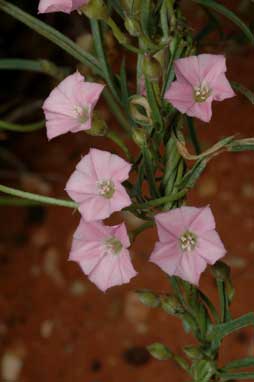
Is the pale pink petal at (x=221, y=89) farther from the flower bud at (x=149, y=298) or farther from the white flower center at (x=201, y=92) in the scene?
the flower bud at (x=149, y=298)

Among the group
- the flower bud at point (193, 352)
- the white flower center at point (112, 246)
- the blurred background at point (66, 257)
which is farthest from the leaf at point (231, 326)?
the blurred background at point (66, 257)

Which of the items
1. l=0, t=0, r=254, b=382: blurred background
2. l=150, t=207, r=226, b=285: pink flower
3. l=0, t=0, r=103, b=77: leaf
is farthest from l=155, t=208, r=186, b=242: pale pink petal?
l=0, t=0, r=254, b=382: blurred background

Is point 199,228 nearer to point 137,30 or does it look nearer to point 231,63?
point 137,30

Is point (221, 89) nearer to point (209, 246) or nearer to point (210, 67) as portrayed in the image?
point (210, 67)

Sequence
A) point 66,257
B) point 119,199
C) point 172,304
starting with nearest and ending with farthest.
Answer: point 119,199, point 172,304, point 66,257

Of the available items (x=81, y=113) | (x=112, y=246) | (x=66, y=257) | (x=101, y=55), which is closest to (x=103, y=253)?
(x=112, y=246)

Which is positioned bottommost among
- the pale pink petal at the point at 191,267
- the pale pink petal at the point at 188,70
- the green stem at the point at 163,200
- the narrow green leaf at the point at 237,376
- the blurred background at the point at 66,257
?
the blurred background at the point at 66,257

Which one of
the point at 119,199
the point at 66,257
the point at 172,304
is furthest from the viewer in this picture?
the point at 66,257
